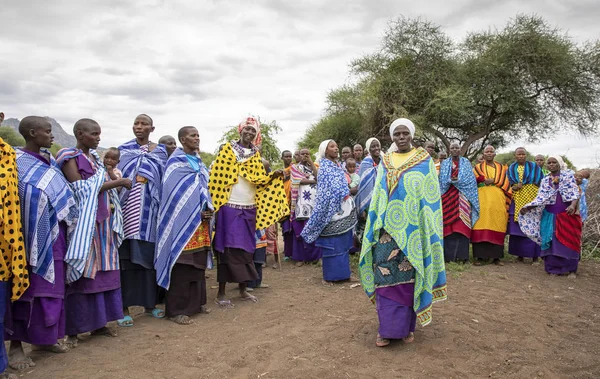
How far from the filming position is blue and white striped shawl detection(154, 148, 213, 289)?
504 cm

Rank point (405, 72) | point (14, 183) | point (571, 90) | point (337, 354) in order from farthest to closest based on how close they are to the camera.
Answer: point (405, 72)
point (571, 90)
point (337, 354)
point (14, 183)

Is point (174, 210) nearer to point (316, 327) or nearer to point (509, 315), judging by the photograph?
point (316, 327)

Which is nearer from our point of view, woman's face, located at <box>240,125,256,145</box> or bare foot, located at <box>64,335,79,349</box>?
bare foot, located at <box>64,335,79,349</box>

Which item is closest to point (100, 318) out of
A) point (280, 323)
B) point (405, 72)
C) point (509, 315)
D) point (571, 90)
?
point (280, 323)

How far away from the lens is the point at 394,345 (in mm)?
4258

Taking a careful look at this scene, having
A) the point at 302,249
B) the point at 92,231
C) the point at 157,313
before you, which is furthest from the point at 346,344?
the point at 302,249

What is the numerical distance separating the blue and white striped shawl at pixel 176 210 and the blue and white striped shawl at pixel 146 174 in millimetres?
Answer: 143

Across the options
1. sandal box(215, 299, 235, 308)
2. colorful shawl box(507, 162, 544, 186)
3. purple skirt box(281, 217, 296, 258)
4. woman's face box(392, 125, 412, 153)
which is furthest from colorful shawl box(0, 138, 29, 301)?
colorful shawl box(507, 162, 544, 186)

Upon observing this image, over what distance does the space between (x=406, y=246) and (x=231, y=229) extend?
7.69 feet

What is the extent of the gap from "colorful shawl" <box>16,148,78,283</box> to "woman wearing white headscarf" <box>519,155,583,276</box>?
23.7 ft

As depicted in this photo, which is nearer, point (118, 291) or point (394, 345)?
point (394, 345)

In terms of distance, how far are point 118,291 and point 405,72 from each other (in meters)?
21.8

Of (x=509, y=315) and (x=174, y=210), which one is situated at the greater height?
(x=174, y=210)

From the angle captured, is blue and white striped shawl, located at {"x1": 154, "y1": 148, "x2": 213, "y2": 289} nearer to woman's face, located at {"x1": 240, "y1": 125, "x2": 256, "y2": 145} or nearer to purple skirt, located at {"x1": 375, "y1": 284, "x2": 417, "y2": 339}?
woman's face, located at {"x1": 240, "y1": 125, "x2": 256, "y2": 145}
